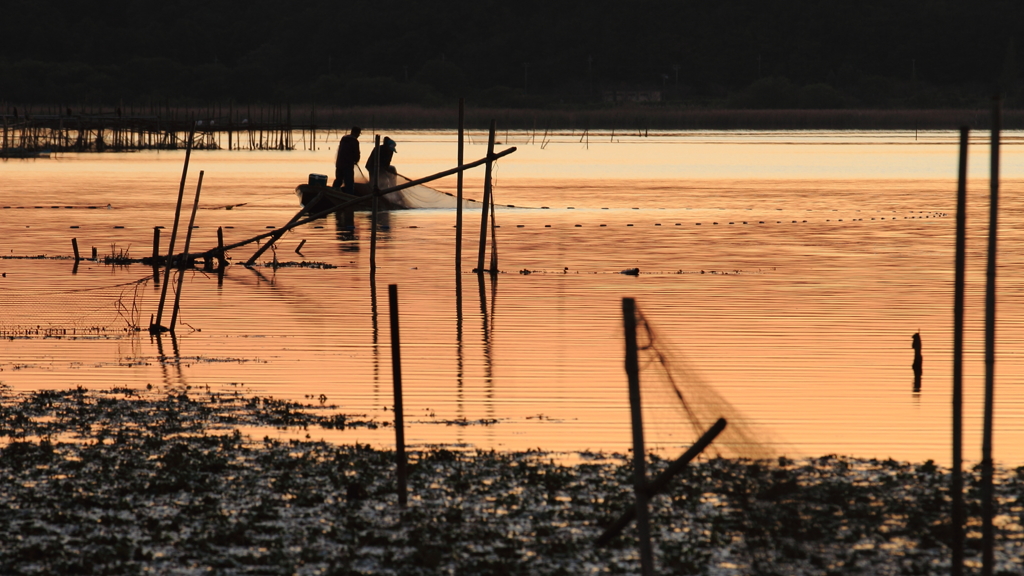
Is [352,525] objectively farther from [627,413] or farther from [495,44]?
[495,44]

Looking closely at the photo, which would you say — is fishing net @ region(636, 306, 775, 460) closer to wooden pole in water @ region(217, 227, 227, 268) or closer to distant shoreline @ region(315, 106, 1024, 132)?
wooden pole in water @ region(217, 227, 227, 268)

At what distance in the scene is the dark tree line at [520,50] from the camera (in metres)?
156

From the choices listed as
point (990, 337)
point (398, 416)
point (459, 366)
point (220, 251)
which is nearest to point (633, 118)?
point (220, 251)

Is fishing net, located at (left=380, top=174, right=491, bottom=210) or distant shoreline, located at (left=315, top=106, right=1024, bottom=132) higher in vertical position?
distant shoreline, located at (left=315, top=106, right=1024, bottom=132)

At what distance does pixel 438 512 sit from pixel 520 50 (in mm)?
163067

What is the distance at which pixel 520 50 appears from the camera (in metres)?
169

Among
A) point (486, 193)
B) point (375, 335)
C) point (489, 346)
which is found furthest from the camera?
point (486, 193)

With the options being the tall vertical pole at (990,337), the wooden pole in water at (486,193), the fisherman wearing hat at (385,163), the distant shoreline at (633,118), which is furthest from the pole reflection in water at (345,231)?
the distant shoreline at (633,118)

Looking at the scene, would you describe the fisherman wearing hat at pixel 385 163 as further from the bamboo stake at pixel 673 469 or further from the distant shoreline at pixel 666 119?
the distant shoreline at pixel 666 119

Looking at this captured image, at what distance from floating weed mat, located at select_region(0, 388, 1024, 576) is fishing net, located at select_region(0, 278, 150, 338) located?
657 cm

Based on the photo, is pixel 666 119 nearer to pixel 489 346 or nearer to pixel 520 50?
pixel 520 50

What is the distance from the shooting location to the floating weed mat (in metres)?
7.30

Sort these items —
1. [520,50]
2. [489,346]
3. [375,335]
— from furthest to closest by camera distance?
[520,50] → [375,335] → [489,346]

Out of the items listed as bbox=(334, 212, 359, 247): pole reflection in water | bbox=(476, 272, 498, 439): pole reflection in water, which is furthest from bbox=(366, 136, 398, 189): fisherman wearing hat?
bbox=(476, 272, 498, 439): pole reflection in water
